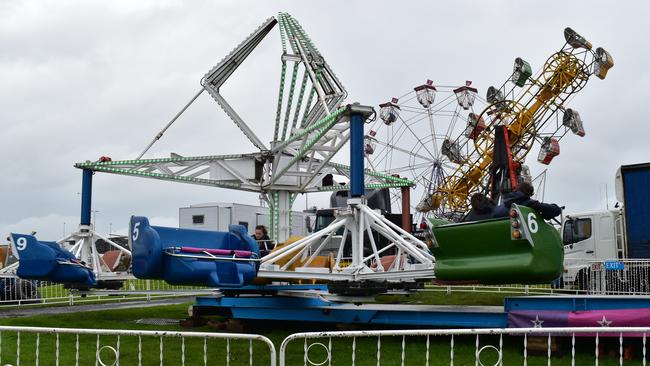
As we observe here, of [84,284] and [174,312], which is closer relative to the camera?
[84,284]

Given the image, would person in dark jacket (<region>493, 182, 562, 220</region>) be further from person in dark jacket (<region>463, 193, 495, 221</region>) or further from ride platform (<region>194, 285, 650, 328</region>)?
ride platform (<region>194, 285, 650, 328</region>)

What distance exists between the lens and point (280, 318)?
38.2ft

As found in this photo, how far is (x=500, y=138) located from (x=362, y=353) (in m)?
3.38

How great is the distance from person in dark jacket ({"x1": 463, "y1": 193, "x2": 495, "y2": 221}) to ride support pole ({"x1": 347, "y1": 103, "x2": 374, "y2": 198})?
98.9 inches

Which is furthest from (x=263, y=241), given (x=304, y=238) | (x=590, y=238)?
(x=590, y=238)

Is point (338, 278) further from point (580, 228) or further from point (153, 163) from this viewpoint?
point (580, 228)

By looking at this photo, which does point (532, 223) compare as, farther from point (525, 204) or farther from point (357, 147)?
point (357, 147)

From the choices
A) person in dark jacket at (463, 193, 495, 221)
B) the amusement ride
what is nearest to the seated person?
the amusement ride

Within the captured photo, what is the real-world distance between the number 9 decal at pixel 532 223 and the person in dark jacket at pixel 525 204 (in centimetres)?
15

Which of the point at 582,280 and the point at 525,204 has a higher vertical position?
the point at 525,204

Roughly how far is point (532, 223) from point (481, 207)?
2.62 ft

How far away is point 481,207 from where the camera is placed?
8.37m

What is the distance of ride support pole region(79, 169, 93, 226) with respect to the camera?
49.2 feet

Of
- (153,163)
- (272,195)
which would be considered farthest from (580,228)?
(153,163)
